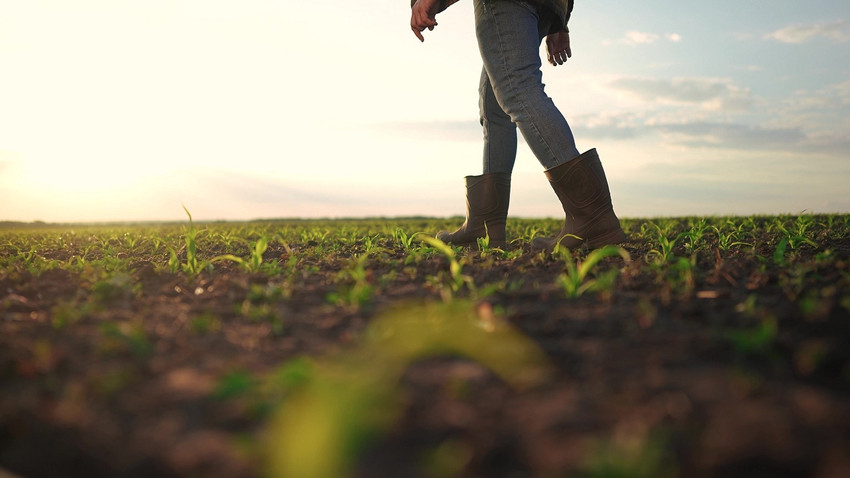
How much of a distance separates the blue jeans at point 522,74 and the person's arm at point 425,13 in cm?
25

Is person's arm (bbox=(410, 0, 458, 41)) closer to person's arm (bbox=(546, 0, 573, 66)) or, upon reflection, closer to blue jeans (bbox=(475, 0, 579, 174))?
blue jeans (bbox=(475, 0, 579, 174))

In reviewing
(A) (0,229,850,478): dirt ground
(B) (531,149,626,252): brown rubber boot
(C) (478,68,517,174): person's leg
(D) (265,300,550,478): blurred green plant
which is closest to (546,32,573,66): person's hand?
(C) (478,68,517,174): person's leg

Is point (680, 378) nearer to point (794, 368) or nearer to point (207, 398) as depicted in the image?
point (794, 368)

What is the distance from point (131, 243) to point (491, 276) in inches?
156

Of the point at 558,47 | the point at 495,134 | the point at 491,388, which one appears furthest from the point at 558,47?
the point at 491,388

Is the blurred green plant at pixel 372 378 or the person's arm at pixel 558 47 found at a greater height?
the person's arm at pixel 558 47

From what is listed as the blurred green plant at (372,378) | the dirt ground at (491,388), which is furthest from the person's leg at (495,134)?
the blurred green plant at (372,378)

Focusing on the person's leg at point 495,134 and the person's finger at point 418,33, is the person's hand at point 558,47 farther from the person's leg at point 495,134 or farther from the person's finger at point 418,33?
the person's finger at point 418,33

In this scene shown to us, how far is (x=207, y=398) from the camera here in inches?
46.0

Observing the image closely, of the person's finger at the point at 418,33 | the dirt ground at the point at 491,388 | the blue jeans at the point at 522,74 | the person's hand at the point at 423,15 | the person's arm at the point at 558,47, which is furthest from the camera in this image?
the person's arm at the point at 558,47

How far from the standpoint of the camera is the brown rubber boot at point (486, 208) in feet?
13.2

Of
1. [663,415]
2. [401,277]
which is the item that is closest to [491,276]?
[401,277]

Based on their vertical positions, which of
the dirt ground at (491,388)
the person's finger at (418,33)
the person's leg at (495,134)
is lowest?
the dirt ground at (491,388)

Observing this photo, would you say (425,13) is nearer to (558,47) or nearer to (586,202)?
(558,47)
